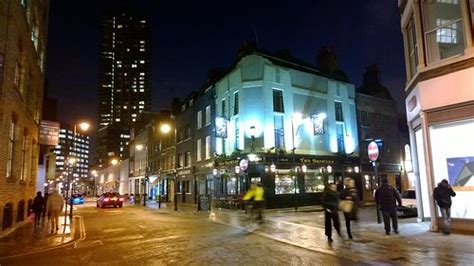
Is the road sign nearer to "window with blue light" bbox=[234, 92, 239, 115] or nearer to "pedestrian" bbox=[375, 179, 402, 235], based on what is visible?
"pedestrian" bbox=[375, 179, 402, 235]

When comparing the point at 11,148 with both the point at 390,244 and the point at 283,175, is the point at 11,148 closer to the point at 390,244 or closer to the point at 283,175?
the point at 390,244

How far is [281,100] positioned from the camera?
101 ft

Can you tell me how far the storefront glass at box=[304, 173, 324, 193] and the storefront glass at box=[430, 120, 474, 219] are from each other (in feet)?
61.7

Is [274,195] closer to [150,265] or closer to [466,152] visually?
[466,152]

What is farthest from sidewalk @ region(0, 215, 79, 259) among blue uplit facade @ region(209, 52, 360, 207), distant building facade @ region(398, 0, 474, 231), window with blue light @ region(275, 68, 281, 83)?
window with blue light @ region(275, 68, 281, 83)

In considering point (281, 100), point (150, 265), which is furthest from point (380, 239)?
point (281, 100)

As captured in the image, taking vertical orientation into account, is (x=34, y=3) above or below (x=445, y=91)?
above

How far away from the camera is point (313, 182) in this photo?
106 feet

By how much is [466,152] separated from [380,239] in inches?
169

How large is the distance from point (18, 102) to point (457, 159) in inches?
707

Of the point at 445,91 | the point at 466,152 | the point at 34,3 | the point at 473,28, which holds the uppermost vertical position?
the point at 34,3

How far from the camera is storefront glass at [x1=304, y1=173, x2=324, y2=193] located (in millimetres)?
31781

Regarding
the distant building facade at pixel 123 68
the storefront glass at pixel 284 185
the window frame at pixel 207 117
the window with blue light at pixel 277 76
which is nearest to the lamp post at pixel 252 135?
the storefront glass at pixel 284 185

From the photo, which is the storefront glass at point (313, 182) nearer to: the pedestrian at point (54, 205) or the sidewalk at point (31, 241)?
the sidewalk at point (31, 241)
